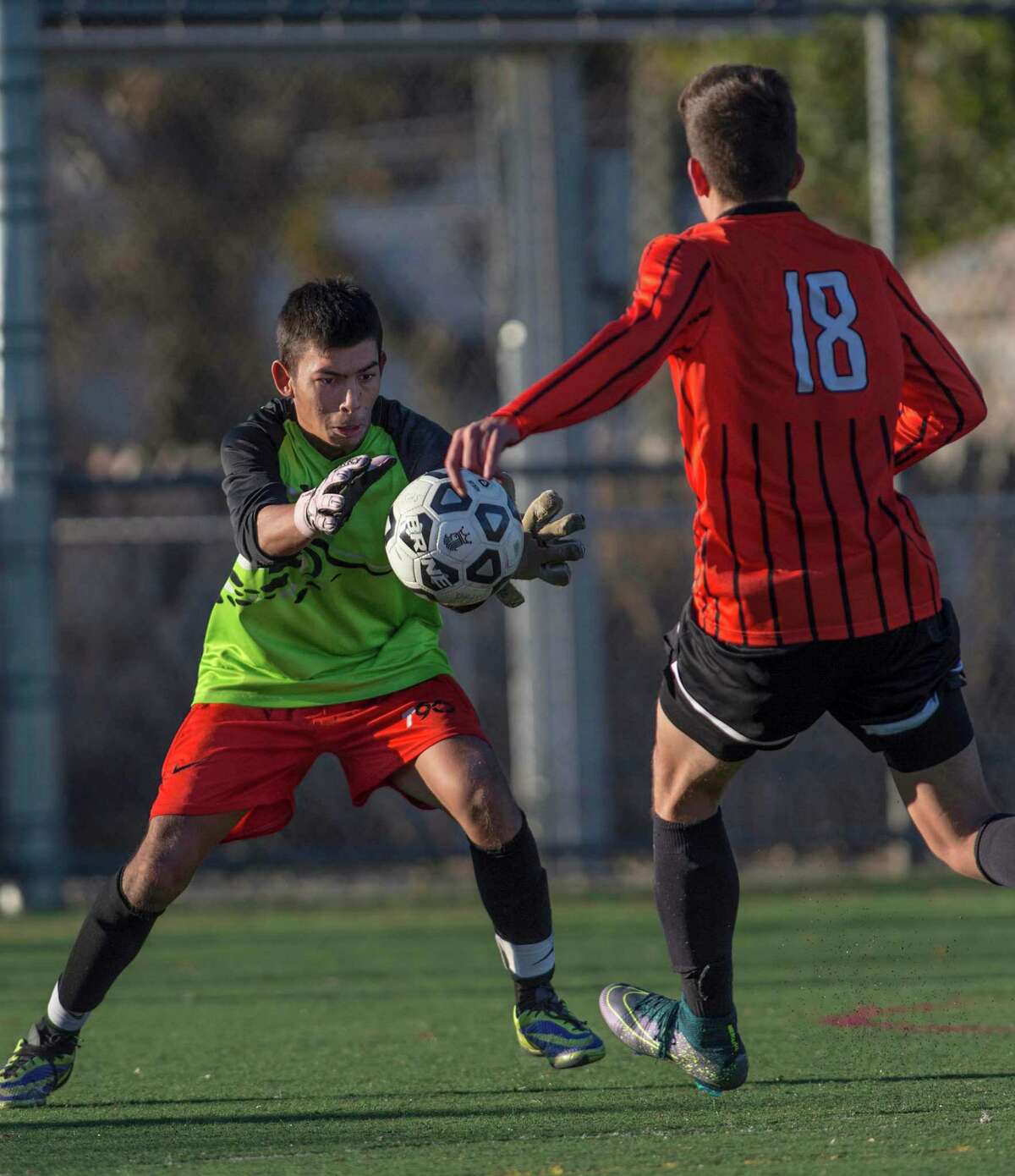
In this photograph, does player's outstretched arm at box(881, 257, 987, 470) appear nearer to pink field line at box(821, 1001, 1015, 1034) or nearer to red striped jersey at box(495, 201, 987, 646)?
red striped jersey at box(495, 201, 987, 646)

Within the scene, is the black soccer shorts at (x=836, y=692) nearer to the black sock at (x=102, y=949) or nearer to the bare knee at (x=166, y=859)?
the bare knee at (x=166, y=859)

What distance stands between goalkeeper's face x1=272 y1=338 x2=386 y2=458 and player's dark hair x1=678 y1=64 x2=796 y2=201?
0.85m

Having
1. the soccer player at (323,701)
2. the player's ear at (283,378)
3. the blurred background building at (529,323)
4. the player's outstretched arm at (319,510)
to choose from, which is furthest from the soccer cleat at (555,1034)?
the blurred background building at (529,323)

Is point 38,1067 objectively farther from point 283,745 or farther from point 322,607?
point 322,607

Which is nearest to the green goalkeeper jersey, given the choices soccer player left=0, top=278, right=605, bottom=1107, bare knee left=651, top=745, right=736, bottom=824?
soccer player left=0, top=278, right=605, bottom=1107

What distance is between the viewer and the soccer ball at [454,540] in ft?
13.3

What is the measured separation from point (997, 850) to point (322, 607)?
1558mm

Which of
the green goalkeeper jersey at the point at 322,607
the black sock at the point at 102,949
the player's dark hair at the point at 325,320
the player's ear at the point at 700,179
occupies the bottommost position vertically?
the black sock at the point at 102,949

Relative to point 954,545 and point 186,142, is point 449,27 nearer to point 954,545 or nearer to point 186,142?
point 954,545

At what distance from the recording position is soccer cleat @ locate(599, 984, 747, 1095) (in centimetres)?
418

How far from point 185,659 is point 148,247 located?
8995 mm

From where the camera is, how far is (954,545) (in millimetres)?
9391

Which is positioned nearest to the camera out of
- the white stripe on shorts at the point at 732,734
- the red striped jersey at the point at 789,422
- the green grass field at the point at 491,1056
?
the green grass field at the point at 491,1056

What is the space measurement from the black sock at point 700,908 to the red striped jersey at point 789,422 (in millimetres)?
495
